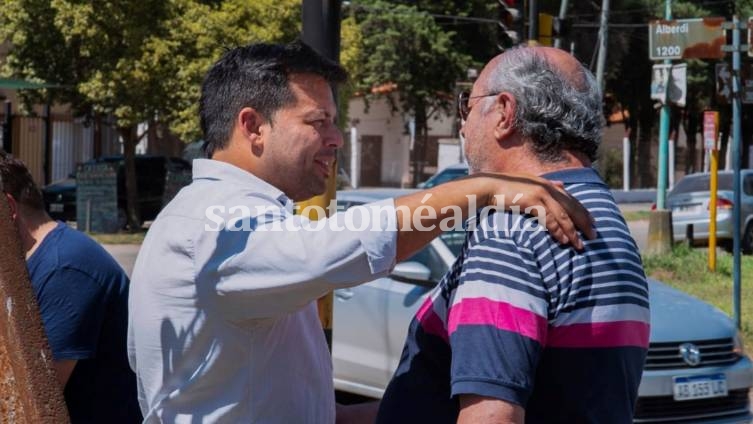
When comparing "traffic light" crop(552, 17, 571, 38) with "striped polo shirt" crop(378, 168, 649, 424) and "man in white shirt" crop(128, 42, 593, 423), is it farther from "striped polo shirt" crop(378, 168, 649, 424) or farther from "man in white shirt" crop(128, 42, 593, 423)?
"striped polo shirt" crop(378, 168, 649, 424)

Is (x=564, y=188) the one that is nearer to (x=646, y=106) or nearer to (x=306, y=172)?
(x=306, y=172)

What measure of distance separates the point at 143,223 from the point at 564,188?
2412 centimetres

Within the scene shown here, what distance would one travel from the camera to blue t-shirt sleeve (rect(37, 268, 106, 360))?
323 cm

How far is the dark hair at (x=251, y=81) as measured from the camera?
2.49 meters

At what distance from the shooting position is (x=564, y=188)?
227 cm

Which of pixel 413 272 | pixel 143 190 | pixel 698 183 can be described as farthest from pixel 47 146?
pixel 413 272

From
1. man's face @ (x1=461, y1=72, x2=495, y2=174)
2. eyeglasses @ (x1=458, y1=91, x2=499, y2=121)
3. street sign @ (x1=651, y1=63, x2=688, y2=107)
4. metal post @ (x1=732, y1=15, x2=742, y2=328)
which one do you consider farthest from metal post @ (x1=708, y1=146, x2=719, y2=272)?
man's face @ (x1=461, y1=72, x2=495, y2=174)

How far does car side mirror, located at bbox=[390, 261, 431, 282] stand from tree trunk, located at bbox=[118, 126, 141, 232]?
17.6 m

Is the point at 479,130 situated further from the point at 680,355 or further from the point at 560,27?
the point at 560,27

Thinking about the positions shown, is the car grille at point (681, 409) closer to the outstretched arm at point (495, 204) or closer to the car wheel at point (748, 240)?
the outstretched arm at point (495, 204)

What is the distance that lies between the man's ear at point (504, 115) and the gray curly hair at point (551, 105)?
1 cm

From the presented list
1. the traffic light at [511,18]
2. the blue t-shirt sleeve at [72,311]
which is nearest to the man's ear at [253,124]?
the blue t-shirt sleeve at [72,311]

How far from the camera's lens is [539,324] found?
207 centimetres

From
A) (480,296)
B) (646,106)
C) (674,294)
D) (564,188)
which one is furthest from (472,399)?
(646,106)
